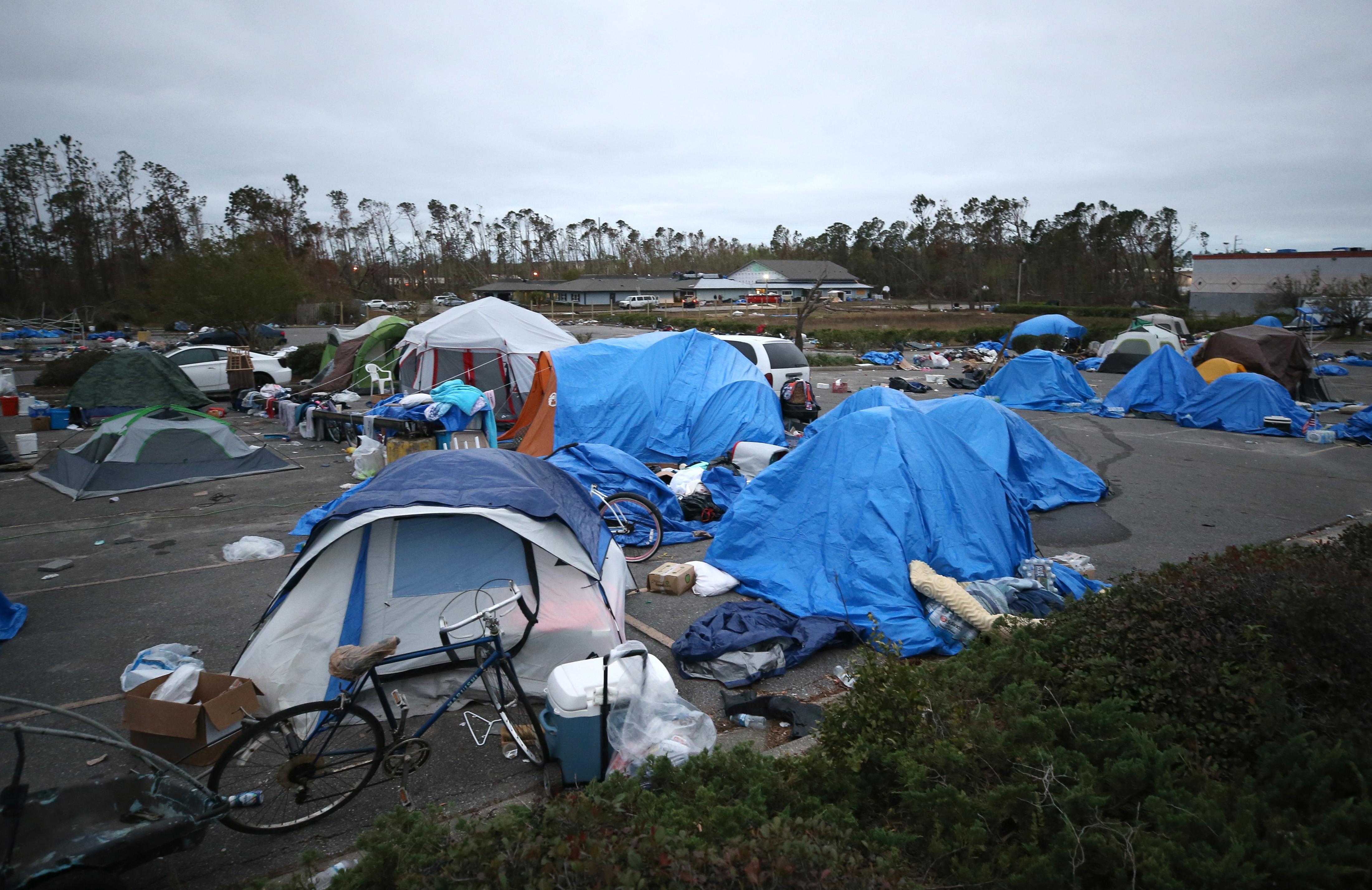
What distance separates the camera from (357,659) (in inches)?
147

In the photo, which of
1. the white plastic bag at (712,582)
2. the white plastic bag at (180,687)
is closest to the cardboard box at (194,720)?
the white plastic bag at (180,687)

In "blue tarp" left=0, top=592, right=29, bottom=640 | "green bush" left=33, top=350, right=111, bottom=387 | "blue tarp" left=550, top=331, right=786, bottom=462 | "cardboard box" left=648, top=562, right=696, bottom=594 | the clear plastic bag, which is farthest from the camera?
"green bush" left=33, top=350, right=111, bottom=387

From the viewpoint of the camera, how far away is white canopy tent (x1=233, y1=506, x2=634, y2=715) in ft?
15.2

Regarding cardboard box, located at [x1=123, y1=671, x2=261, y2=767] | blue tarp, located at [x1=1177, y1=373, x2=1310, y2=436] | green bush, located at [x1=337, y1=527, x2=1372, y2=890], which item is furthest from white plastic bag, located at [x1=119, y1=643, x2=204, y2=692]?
blue tarp, located at [x1=1177, y1=373, x2=1310, y2=436]

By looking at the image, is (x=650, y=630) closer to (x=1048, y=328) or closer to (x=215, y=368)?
(x=215, y=368)

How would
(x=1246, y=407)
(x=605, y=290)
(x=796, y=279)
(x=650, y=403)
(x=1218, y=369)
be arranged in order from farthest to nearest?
(x=796, y=279) → (x=605, y=290) → (x=1218, y=369) → (x=1246, y=407) → (x=650, y=403)

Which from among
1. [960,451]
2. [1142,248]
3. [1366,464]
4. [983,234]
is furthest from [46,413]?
[983,234]

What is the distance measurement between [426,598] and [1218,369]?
65.1 feet

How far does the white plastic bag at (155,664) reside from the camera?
15.4 feet

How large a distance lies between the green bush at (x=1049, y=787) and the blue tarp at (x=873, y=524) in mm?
1812

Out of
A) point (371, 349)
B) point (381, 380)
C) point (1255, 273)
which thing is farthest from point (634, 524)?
point (1255, 273)

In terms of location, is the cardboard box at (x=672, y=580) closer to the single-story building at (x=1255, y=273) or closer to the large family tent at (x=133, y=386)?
the large family tent at (x=133, y=386)

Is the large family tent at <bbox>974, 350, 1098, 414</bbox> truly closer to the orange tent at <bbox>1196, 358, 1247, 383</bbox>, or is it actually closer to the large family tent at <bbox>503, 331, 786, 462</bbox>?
the orange tent at <bbox>1196, 358, 1247, 383</bbox>

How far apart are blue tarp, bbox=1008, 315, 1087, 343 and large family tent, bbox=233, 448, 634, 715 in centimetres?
2921
